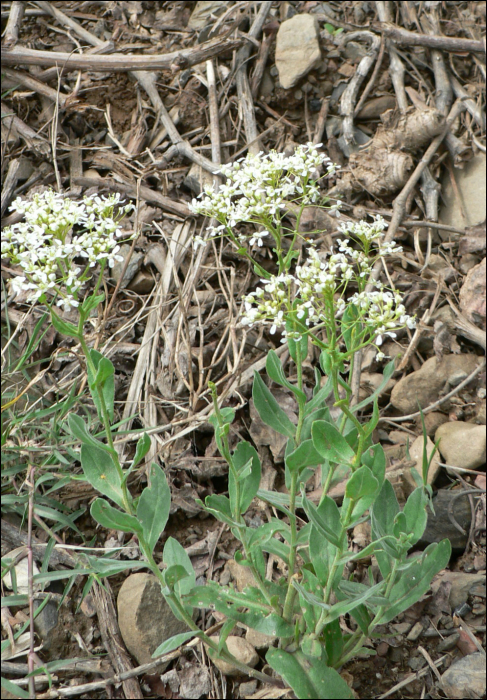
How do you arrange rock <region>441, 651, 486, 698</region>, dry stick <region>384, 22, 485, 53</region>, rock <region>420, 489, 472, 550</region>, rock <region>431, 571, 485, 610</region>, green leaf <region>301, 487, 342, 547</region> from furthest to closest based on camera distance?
1. dry stick <region>384, 22, 485, 53</region>
2. rock <region>420, 489, 472, 550</region>
3. rock <region>431, 571, 485, 610</region>
4. rock <region>441, 651, 486, 698</region>
5. green leaf <region>301, 487, 342, 547</region>

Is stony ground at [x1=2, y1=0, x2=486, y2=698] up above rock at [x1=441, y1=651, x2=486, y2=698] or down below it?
above

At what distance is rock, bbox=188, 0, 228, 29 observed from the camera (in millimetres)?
3938

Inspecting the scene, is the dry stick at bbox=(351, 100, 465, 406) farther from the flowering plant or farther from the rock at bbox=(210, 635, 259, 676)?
the rock at bbox=(210, 635, 259, 676)

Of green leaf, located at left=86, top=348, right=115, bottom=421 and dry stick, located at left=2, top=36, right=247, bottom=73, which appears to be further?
dry stick, located at left=2, top=36, right=247, bottom=73

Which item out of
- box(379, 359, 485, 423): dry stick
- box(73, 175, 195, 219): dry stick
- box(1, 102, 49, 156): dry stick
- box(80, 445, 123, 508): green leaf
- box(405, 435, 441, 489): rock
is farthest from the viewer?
box(1, 102, 49, 156): dry stick

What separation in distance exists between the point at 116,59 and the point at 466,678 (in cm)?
347

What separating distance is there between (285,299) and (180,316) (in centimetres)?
138

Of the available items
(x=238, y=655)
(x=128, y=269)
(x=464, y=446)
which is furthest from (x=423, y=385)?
(x=128, y=269)

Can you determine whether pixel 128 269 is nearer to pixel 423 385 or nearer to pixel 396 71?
pixel 423 385

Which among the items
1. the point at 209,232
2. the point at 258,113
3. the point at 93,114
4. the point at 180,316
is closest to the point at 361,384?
the point at 180,316

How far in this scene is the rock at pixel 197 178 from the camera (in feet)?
11.0

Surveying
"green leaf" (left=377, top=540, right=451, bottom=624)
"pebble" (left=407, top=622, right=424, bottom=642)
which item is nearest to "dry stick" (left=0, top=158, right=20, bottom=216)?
"green leaf" (left=377, top=540, right=451, bottom=624)

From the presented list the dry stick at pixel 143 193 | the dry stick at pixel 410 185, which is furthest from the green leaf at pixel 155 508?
the dry stick at pixel 143 193

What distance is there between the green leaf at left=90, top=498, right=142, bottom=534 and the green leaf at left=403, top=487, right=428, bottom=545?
804 millimetres
